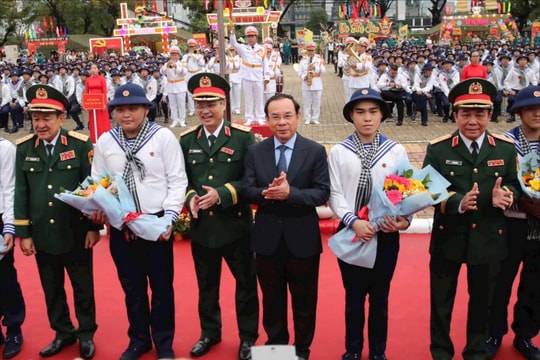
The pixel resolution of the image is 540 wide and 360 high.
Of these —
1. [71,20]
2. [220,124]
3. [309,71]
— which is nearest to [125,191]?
[220,124]

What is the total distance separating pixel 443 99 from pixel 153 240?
1160 centimetres

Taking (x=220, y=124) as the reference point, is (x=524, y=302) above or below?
below

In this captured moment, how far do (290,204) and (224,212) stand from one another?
551 mm

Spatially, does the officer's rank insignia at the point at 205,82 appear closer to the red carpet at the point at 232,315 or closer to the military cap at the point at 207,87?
the military cap at the point at 207,87

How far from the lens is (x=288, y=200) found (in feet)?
10.9

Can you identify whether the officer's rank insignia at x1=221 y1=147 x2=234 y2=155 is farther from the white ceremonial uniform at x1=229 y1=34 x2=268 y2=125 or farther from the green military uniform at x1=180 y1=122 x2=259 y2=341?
the white ceremonial uniform at x1=229 y1=34 x2=268 y2=125

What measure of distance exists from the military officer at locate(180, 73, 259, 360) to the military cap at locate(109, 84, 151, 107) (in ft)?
1.14

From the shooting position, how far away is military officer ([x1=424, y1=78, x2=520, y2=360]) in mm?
3324

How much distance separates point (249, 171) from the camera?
139 inches

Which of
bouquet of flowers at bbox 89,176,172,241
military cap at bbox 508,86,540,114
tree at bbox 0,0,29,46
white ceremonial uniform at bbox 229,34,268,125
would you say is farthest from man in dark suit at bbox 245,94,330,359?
tree at bbox 0,0,29,46

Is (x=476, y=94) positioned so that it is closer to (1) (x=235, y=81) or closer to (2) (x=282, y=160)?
(2) (x=282, y=160)

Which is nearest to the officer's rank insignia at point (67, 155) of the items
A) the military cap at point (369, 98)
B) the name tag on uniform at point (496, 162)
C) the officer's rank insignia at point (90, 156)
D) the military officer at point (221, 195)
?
the officer's rank insignia at point (90, 156)

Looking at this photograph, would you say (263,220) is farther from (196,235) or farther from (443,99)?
(443,99)

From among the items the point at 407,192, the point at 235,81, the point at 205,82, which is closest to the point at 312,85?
the point at 235,81
